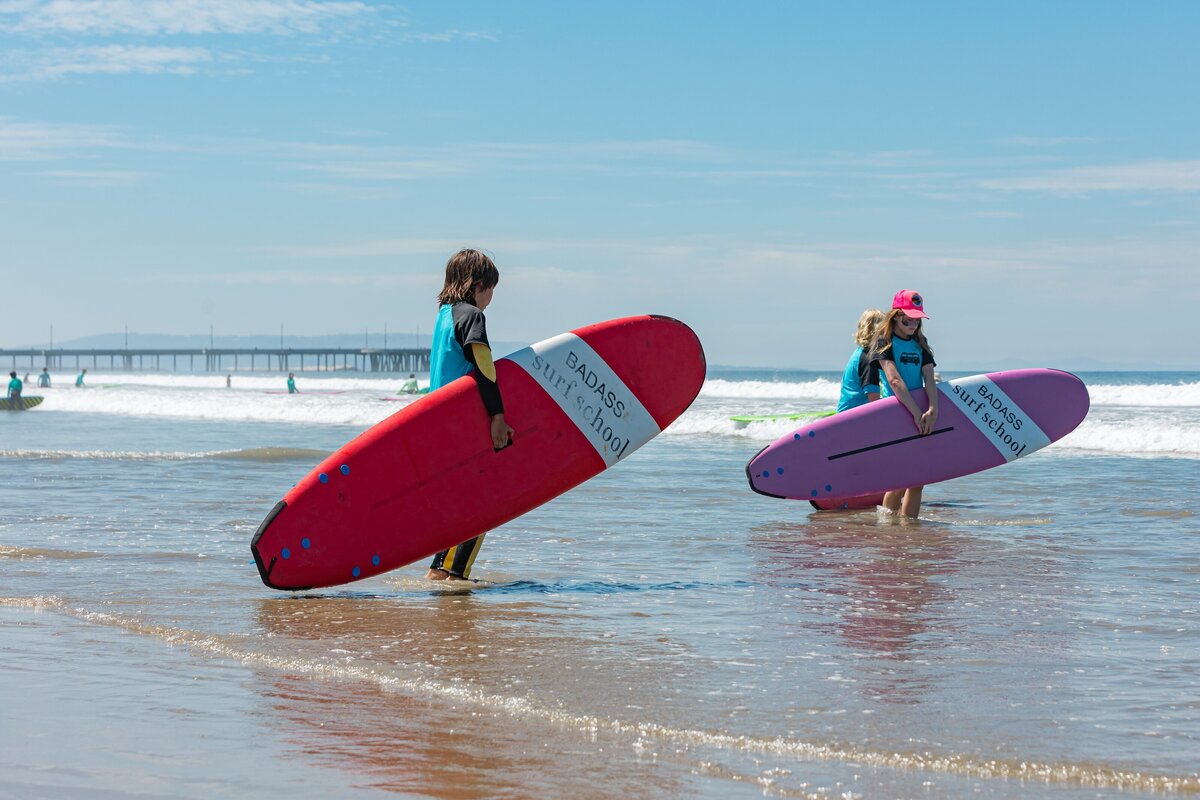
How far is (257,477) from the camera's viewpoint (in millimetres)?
12289

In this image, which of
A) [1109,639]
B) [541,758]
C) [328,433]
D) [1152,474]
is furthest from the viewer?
[328,433]

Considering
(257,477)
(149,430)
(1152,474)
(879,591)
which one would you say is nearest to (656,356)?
(879,591)

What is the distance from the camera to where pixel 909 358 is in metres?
8.37

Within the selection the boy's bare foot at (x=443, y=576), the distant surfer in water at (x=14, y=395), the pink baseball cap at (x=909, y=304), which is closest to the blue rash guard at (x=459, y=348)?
the boy's bare foot at (x=443, y=576)

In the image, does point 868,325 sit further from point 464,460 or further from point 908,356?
point 464,460

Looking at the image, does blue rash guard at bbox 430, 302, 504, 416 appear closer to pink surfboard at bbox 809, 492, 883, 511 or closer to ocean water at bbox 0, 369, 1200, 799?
ocean water at bbox 0, 369, 1200, 799

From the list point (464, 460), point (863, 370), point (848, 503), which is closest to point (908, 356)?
point (863, 370)

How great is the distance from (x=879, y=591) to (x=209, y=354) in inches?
5284

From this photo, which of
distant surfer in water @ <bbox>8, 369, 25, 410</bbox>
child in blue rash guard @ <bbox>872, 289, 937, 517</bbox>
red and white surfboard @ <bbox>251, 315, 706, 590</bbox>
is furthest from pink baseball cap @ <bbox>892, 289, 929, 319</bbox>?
distant surfer in water @ <bbox>8, 369, 25, 410</bbox>

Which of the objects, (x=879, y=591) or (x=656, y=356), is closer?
(x=879, y=591)

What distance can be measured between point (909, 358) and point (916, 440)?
71cm

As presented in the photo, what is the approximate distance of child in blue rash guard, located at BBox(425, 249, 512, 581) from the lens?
5.58 meters

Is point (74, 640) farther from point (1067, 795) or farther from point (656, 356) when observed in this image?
point (1067, 795)

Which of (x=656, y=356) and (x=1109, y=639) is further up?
(x=656, y=356)
